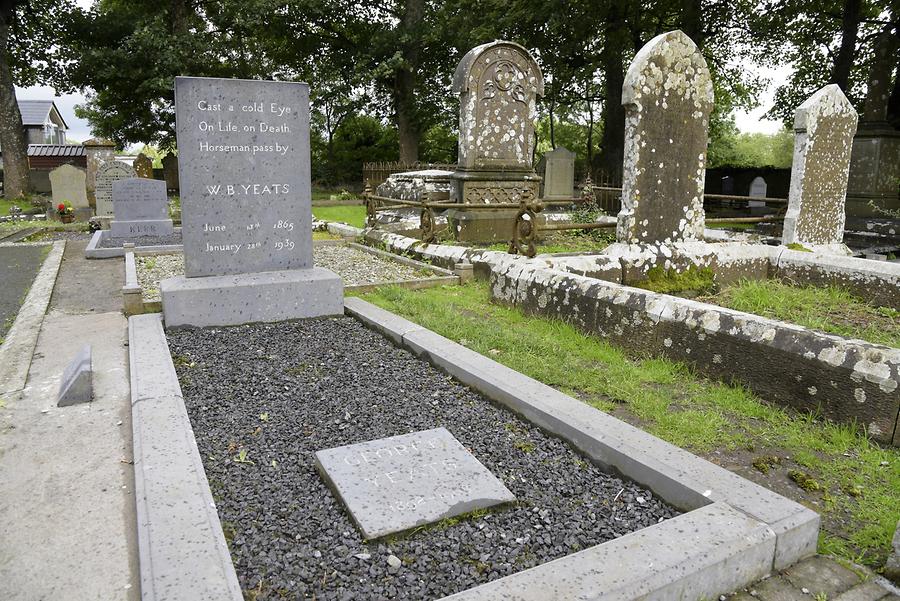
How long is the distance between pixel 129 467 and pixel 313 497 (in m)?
0.98

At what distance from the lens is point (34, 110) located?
145 feet

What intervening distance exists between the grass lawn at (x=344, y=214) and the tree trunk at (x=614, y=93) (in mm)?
8114

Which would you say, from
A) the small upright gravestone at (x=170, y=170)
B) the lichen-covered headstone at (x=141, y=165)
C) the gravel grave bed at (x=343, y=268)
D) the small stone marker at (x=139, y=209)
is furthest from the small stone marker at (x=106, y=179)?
the small upright gravestone at (x=170, y=170)

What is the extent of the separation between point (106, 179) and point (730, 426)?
15.7 meters

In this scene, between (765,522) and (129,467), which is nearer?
(765,522)

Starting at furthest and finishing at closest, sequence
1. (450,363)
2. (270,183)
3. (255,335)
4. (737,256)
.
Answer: (737,256) → (270,183) → (255,335) → (450,363)

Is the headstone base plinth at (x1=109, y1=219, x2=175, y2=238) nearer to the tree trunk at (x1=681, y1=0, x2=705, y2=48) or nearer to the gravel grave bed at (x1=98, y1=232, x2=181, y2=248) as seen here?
the gravel grave bed at (x1=98, y1=232, x2=181, y2=248)

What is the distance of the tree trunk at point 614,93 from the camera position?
19.6 m

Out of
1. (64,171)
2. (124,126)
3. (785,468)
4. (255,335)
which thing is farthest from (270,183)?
(124,126)

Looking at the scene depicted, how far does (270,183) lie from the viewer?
221 inches

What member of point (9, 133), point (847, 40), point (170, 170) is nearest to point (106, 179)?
point (9, 133)

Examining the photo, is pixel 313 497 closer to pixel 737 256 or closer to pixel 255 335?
pixel 255 335

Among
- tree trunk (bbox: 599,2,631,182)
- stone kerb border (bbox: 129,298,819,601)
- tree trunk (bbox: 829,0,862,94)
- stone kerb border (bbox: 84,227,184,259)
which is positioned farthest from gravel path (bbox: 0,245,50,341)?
tree trunk (bbox: 829,0,862,94)

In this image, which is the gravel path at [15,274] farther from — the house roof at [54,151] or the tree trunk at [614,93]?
the house roof at [54,151]
